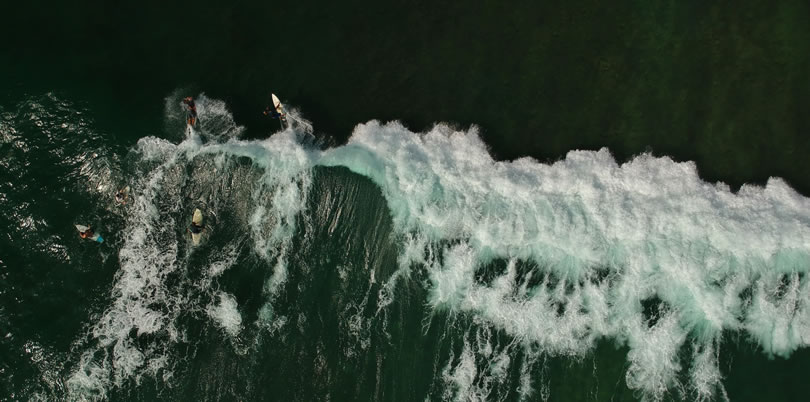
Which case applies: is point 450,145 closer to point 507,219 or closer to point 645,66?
point 507,219

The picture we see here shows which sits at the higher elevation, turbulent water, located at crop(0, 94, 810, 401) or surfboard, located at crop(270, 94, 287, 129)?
surfboard, located at crop(270, 94, 287, 129)

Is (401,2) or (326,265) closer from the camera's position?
(326,265)

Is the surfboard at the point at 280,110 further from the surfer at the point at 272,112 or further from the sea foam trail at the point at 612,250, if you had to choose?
the sea foam trail at the point at 612,250

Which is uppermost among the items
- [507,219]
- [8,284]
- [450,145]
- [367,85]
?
[367,85]

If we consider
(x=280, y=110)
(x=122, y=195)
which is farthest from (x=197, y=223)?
(x=280, y=110)

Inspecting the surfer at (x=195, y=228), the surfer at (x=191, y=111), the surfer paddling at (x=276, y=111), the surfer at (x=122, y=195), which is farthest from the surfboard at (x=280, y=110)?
the surfer at (x=122, y=195)

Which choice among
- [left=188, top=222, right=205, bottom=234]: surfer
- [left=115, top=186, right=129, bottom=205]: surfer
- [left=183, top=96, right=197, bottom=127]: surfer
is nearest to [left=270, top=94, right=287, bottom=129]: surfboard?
[left=183, top=96, right=197, bottom=127]: surfer

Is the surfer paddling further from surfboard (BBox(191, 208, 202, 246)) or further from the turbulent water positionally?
surfboard (BBox(191, 208, 202, 246))

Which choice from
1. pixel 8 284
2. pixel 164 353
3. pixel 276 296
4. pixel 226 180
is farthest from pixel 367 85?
pixel 8 284

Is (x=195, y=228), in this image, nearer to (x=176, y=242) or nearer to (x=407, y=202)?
(x=176, y=242)
